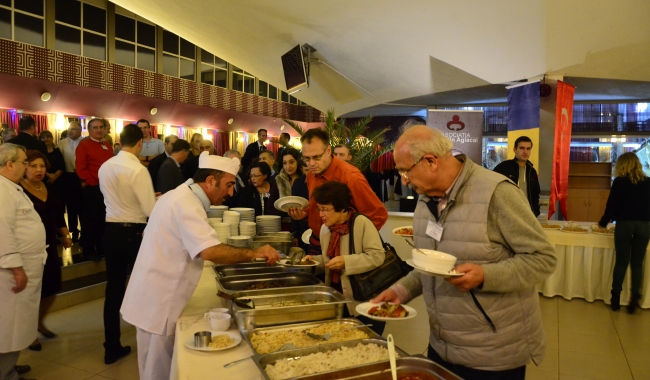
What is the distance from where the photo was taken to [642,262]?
4559mm

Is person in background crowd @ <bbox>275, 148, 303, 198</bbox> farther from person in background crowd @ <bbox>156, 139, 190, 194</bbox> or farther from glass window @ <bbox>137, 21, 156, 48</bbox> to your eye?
glass window @ <bbox>137, 21, 156, 48</bbox>

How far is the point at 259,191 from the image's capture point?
4547 mm

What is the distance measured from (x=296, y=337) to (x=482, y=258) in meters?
0.70

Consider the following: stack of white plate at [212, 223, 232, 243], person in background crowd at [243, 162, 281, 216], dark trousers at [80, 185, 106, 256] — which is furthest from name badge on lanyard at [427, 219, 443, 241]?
dark trousers at [80, 185, 106, 256]

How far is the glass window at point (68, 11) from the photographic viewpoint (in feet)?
33.4

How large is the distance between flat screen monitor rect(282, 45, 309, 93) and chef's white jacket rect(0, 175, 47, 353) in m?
4.85

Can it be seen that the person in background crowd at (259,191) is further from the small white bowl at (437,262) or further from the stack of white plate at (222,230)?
the small white bowl at (437,262)

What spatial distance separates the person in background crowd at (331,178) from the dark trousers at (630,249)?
311cm

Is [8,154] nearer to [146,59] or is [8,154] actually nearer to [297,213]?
[297,213]

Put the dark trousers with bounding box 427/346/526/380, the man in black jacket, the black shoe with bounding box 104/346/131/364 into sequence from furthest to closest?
the man in black jacket
the black shoe with bounding box 104/346/131/364
the dark trousers with bounding box 427/346/526/380

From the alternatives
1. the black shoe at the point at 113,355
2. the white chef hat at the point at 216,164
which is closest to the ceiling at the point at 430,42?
the white chef hat at the point at 216,164

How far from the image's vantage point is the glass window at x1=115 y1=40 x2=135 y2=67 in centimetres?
1145

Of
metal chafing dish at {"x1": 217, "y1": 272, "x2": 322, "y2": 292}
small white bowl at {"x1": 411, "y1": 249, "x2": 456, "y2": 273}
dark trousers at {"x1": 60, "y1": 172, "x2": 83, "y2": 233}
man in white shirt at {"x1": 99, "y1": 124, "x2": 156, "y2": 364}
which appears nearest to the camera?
small white bowl at {"x1": 411, "y1": 249, "x2": 456, "y2": 273}

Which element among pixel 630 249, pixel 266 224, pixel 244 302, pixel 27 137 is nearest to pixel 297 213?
pixel 266 224
